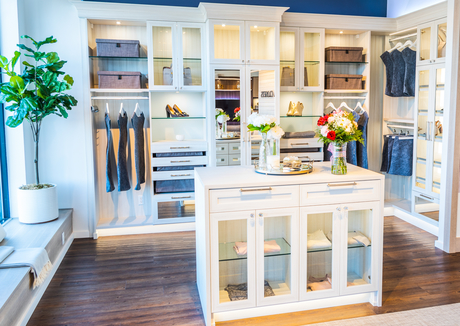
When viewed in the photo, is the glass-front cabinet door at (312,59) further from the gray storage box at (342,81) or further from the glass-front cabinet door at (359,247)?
the glass-front cabinet door at (359,247)

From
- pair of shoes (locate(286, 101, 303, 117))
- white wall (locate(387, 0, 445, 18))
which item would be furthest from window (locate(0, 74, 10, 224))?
white wall (locate(387, 0, 445, 18))

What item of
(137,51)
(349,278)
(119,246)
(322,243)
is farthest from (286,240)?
(137,51)

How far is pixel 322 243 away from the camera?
8.60 ft

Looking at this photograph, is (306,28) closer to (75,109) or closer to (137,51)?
(137,51)

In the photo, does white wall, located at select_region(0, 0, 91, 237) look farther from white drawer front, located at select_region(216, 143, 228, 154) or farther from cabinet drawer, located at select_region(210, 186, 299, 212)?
cabinet drawer, located at select_region(210, 186, 299, 212)

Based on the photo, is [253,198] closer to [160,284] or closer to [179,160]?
[160,284]

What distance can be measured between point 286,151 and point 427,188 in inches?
64.3

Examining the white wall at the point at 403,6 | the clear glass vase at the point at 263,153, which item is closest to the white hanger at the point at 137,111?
the clear glass vase at the point at 263,153

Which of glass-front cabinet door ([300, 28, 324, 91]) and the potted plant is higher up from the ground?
glass-front cabinet door ([300, 28, 324, 91])

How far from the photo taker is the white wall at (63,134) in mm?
3924

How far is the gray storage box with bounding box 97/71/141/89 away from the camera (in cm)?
418

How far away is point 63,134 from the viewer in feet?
13.5

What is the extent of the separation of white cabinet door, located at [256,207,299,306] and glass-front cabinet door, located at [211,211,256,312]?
0.20 ft

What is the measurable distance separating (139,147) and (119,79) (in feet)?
2.54
